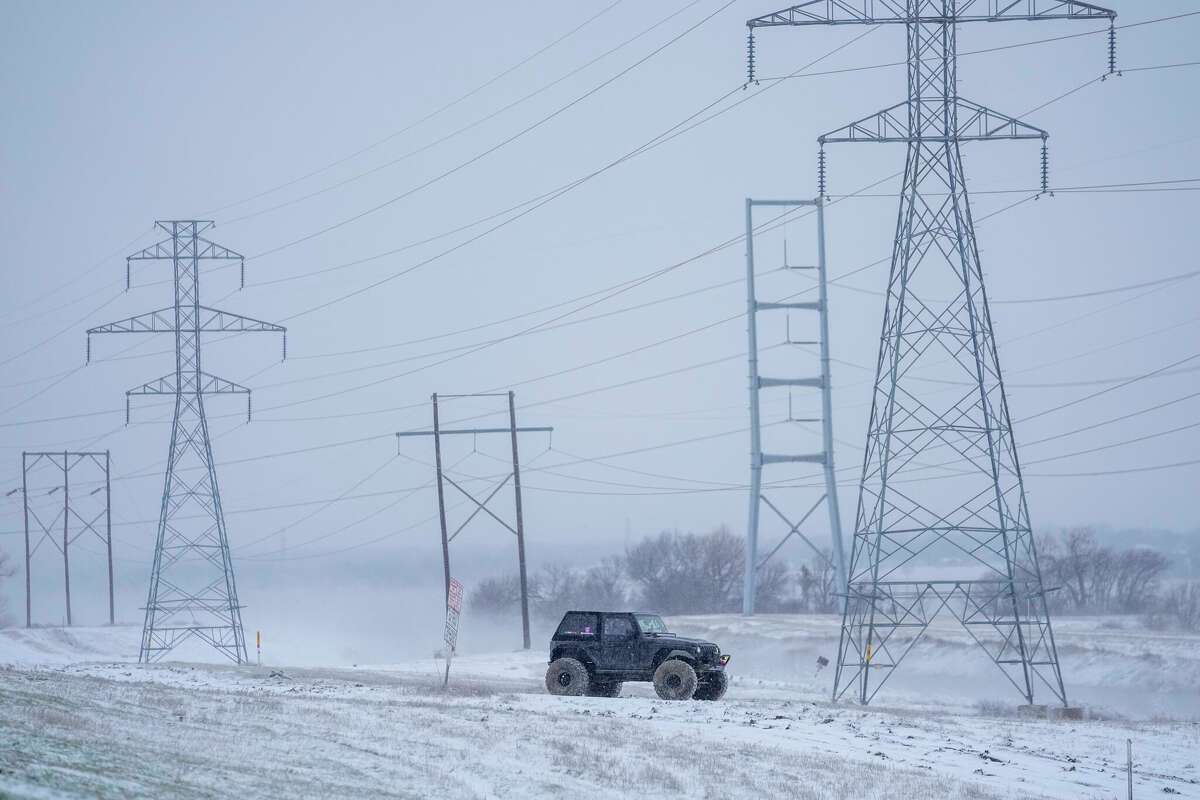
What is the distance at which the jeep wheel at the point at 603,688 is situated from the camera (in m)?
Answer: 32.8

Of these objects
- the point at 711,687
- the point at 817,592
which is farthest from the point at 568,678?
the point at 817,592

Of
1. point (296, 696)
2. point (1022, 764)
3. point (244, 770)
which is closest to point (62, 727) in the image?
point (244, 770)

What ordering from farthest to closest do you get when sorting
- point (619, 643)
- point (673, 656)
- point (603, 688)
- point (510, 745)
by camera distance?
point (603, 688) < point (619, 643) < point (673, 656) < point (510, 745)

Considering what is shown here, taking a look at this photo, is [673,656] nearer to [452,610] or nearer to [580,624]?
[580,624]

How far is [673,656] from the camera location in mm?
31750

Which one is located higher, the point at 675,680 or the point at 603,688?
the point at 675,680

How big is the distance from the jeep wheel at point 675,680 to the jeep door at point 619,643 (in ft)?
2.78

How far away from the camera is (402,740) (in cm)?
2055

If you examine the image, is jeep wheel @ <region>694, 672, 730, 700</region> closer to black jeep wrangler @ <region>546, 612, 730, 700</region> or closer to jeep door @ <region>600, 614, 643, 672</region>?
black jeep wrangler @ <region>546, 612, 730, 700</region>

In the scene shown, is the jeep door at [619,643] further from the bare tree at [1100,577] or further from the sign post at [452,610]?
the bare tree at [1100,577]

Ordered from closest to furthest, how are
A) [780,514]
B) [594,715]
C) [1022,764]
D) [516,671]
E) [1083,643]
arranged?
[1022,764] → [594,715] → [516,671] → [1083,643] → [780,514]

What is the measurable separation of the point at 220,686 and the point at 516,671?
59.4ft

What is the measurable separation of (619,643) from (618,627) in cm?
38

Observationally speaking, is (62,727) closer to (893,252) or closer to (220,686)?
(220,686)
